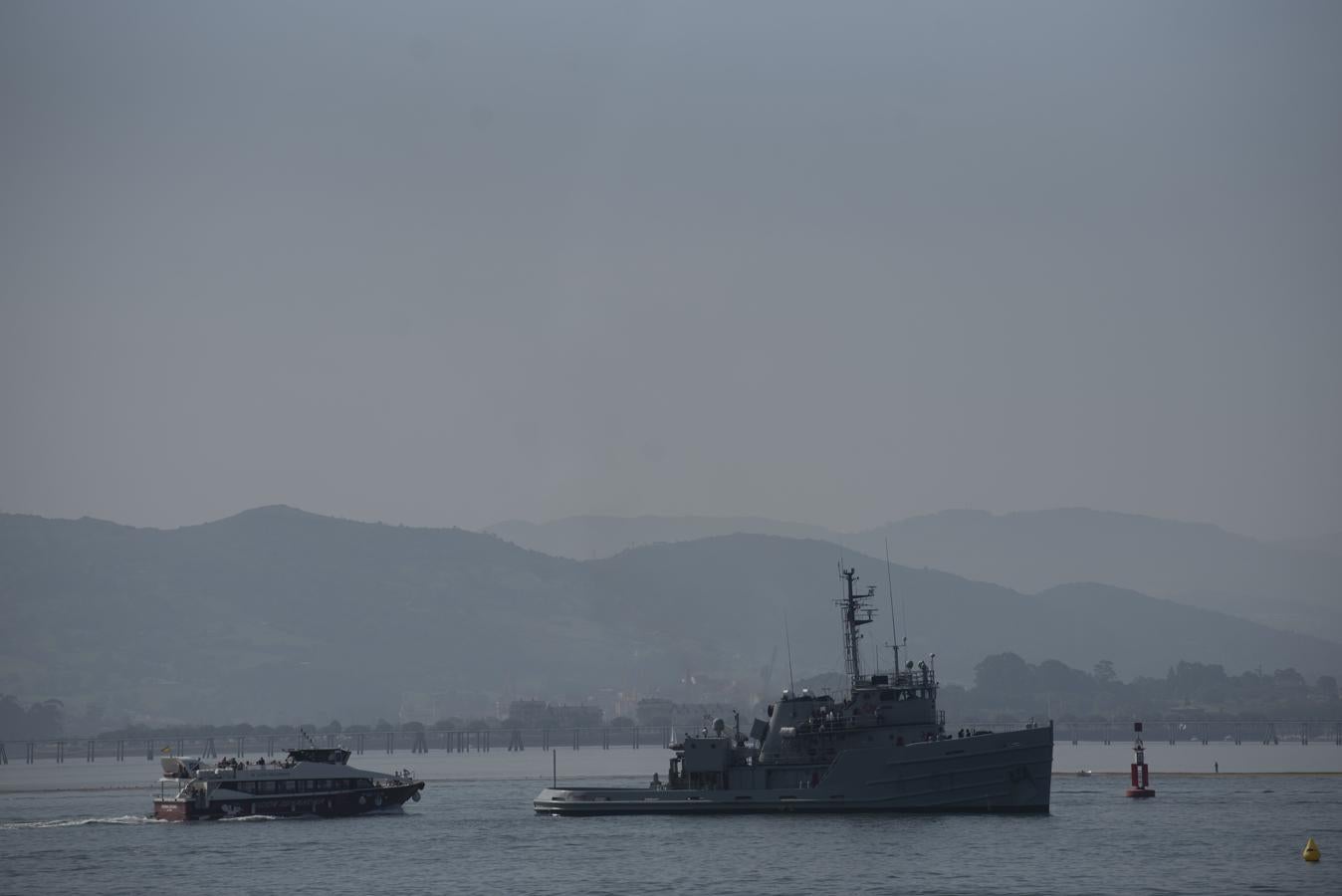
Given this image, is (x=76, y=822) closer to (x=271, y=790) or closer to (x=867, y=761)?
(x=271, y=790)

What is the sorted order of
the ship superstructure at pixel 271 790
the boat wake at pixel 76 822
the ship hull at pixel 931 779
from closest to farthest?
the ship hull at pixel 931 779, the boat wake at pixel 76 822, the ship superstructure at pixel 271 790

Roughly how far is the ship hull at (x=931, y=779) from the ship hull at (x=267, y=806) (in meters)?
35.0

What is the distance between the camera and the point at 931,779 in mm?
112938

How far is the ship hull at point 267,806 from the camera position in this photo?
134m

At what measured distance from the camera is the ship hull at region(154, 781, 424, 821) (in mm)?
134375

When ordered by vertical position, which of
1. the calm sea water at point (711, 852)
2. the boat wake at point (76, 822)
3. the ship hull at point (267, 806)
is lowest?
the calm sea water at point (711, 852)

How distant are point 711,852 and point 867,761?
15.3 metres

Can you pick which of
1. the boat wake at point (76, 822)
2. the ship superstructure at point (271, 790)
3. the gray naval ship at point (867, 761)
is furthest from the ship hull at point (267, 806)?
the gray naval ship at point (867, 761)

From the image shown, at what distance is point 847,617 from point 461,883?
35.5m

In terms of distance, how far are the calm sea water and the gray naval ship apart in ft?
4.99

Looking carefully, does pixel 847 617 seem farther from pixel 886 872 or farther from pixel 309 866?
pixel 309 866

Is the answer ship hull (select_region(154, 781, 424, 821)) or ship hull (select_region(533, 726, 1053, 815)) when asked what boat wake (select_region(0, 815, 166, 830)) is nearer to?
ship hull (select_region(154, 781, 424, 821))

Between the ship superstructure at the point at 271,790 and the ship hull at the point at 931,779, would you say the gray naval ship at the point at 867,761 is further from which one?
the ship superstructure at the point at 271,790

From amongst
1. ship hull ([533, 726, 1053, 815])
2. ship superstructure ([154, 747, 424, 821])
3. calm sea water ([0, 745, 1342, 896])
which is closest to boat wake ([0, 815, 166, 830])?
calm sea water ([0, 745, 1342, 896])
